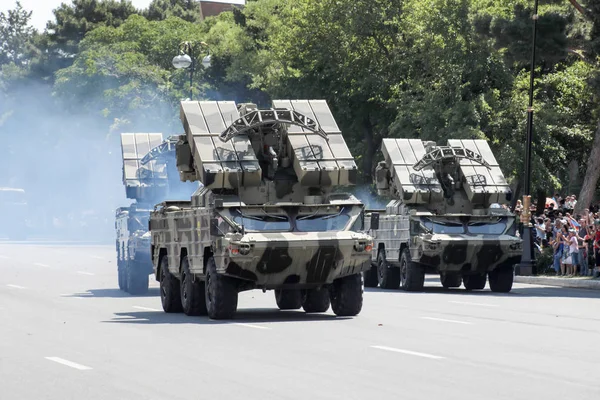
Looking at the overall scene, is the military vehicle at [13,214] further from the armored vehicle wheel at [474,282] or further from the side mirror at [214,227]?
the side mirror at [214,227]

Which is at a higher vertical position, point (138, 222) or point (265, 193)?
point (265, 193)

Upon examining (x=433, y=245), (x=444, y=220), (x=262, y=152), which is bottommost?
(x=433, y=245)

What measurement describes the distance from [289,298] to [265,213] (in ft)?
9.95

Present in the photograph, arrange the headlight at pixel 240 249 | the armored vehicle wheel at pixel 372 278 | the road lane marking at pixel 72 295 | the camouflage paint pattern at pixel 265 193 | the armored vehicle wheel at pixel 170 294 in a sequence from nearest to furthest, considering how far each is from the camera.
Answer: the headlight at pixel 240 249, the camouflage paint pattern at pixel 265 193, the armored vehicle wheel at pixel 170 294, the road lane marking at pixel 72 295, the armored vehicle wheel at pixel 372 278

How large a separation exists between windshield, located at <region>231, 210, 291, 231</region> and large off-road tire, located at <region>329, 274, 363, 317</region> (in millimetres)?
1263

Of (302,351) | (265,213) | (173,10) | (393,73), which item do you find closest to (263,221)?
(265,213)

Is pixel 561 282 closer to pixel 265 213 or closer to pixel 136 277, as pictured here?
pixel 136 277

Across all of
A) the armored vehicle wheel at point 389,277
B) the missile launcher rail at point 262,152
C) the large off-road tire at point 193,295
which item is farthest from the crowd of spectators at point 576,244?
the large off-road tire at point 193,295

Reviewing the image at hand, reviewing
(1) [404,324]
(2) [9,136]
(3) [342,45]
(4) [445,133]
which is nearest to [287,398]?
(1) [404,324]

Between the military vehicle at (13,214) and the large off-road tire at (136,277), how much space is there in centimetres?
5179

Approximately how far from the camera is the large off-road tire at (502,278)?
98.2ft

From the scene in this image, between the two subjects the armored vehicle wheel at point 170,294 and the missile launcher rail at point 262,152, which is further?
the armored vehicle wheel at point 170,294

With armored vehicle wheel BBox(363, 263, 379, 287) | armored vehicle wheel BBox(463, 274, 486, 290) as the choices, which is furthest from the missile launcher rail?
armored vehicle wheel BBox(363, 263, 379, 287)

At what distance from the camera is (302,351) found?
50.8 ft
